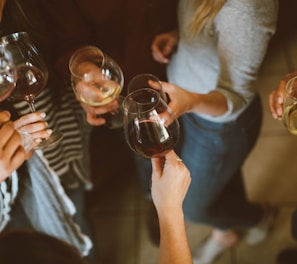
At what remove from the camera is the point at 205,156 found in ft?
4.15

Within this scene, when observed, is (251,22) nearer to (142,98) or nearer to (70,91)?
(142,98)

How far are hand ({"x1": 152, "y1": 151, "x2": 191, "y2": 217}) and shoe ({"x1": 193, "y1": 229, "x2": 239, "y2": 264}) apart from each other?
0.85 m

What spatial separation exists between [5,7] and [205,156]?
0.62m

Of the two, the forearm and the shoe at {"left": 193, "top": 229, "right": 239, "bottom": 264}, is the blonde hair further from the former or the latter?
the shoe at {"left": 193, "top": 229, "right": 239, "bottom": 264}

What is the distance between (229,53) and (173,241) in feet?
1.42

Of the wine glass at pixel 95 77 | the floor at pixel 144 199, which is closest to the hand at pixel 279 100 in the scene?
the wine glass at pixel 95 77

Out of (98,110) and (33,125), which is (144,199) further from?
(33,125)

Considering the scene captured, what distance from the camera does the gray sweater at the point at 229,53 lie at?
97cm

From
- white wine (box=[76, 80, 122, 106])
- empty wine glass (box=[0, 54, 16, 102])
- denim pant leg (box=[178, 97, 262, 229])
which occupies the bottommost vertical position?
denim pant leg (box=[178, 97, 262, 229])

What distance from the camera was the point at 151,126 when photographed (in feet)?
2.85

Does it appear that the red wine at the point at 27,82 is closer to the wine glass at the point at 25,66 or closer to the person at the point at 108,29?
the wine glass at the point at 25,66

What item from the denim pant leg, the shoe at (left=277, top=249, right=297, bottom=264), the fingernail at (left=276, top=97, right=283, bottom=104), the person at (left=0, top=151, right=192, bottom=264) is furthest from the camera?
the shoe at (left=277, top=249, right=297, bottom=264)

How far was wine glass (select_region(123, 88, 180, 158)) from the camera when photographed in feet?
2.83

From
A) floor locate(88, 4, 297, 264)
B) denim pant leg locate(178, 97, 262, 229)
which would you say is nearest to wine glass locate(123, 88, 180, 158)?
denim pant leg locate(178, 97, 262, 229)
